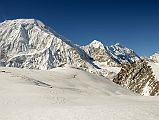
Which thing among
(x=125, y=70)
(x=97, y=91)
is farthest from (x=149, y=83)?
(x=97, y=91)

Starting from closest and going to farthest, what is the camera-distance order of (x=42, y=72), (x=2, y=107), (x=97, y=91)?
(x=2, y=107) < (x=97, y=91) < (x=42, y=72)

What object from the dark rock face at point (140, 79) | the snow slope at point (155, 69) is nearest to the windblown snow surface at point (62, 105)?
the dark rock face at point (140, 79)

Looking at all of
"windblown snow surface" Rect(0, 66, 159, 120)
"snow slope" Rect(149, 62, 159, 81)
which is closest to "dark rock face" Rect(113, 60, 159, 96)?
→ "snow slope" Rect(149, 62, 159, 81)

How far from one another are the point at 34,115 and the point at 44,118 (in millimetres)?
1566

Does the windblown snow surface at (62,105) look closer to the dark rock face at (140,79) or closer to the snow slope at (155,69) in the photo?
the dark rock face at (140,79)

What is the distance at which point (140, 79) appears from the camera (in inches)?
4385

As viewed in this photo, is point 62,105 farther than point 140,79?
No

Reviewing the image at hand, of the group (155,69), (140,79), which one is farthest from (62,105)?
(140,79)

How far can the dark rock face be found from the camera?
318 feet

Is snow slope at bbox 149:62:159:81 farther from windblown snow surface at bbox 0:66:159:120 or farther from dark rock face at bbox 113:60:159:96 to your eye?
windblown snow surface at bbox 0:66:159:120

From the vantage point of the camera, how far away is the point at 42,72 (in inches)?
2630

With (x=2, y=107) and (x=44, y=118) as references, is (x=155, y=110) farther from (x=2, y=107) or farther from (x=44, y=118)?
(x=2, y=107)

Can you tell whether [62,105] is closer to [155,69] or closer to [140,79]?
[155,69]

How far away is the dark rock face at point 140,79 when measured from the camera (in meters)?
97.0
